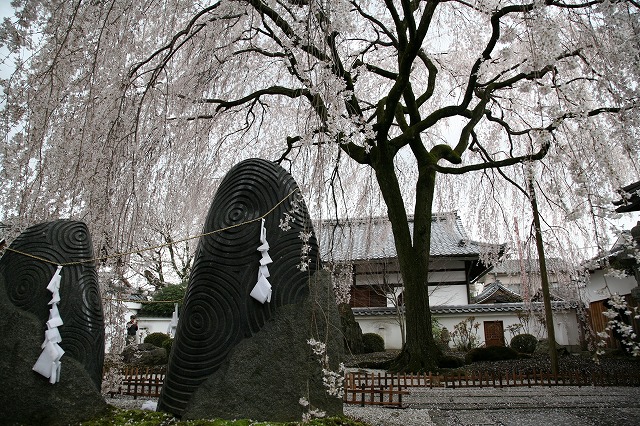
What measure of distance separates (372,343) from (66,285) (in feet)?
39.3

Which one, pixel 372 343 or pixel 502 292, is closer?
pixel 372 343

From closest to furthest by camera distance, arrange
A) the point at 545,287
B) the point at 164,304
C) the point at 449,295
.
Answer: the point at 545,287 → the point at 449,295 → the point at 164,304

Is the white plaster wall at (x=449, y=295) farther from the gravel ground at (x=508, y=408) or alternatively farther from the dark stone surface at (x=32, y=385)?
the dark stone surface at (x=32, y=385)

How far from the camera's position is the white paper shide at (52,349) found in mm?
3258

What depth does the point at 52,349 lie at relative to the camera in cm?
327

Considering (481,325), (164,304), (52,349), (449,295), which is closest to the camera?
(52,349)

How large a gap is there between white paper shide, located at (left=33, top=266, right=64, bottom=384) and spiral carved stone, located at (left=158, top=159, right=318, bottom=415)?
82 centimetres

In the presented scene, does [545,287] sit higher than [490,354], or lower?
higher

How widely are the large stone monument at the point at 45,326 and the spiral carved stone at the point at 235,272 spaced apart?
0.69 m

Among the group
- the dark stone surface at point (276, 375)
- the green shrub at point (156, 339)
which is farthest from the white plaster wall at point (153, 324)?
the dark stone surface at point (276, 375)

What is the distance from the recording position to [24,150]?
418cm

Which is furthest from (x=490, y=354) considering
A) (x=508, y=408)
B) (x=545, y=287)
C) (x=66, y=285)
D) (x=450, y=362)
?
(x=66, y=285)

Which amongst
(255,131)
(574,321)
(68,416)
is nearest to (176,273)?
(255,131)

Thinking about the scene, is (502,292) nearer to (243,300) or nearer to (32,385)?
(243,300)
